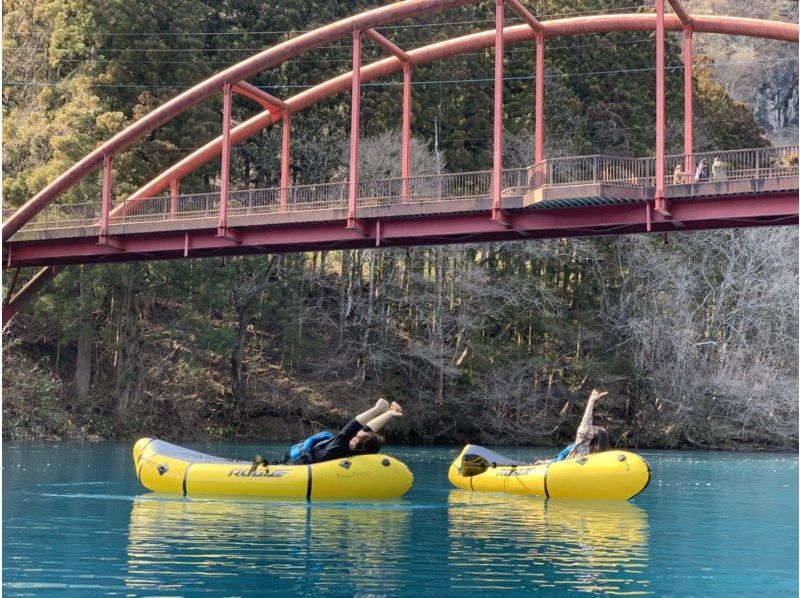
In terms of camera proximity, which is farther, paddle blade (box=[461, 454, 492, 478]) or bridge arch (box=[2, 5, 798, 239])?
bridge arch (box=[2, 5, 798, 239])

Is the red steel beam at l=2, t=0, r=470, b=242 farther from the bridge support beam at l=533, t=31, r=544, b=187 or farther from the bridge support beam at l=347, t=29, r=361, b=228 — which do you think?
the bridge support beam at l=533, t=31, r=544, b=187

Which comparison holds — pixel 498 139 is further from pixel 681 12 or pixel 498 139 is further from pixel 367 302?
pixel 367 302

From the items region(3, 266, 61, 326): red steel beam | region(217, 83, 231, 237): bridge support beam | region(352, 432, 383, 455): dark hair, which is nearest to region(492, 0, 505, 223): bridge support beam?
region(217, 83, 231, 237): bridge support beam

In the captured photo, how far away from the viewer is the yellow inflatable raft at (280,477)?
20422 mm

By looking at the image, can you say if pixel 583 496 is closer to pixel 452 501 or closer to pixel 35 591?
pixel 452 501

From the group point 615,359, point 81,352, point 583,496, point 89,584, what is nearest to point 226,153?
point 81,352

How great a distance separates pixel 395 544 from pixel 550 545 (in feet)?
6.29

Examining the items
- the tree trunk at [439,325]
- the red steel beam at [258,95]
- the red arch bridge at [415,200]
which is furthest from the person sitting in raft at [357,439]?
the tree trunk at [439,325]

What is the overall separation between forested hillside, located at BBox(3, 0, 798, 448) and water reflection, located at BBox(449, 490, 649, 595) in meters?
25.8

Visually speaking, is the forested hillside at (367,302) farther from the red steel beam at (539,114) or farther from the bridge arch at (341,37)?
the red steel beam at (539,114)

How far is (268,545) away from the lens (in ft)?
48.2

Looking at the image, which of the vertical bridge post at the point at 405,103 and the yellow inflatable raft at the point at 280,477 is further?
the vertical bridge post at the point at 405,103

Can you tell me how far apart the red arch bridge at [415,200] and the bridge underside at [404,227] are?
0.03 metres

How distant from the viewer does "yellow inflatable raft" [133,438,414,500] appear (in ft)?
67.0
